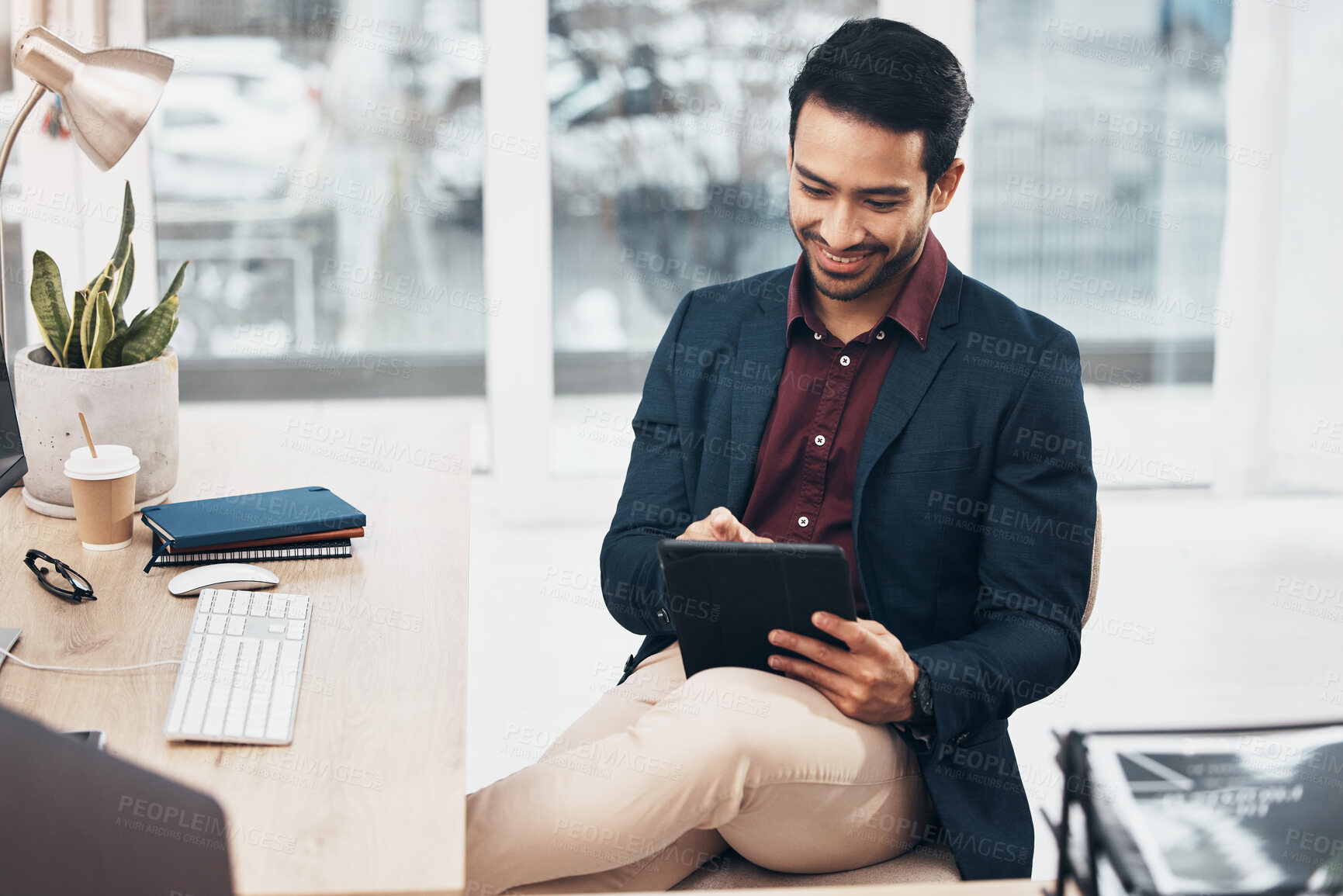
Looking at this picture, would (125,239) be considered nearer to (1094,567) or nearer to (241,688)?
(241,688)

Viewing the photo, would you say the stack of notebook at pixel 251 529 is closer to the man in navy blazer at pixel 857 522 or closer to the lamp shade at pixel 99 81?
the man in navy blazer at pixel 857 522

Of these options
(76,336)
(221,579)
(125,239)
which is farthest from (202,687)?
(125,239)

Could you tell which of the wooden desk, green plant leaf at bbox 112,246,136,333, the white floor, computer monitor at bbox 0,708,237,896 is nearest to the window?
the white floor

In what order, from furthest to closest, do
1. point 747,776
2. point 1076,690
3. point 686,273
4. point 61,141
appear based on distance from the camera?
point 686,273 → point 61,141 → point 1076,690 → point 747,776

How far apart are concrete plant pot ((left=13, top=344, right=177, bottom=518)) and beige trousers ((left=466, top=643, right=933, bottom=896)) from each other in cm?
73

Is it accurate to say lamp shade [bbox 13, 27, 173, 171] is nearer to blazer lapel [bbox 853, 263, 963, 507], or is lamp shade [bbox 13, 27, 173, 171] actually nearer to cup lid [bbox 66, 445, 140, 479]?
cup lid [bbox 66, 445, 140, 479]

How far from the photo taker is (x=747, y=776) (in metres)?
1.11

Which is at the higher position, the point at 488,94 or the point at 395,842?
the point at 488,94

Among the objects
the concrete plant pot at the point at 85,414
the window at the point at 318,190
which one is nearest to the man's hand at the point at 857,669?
the concrete plant pot at the point at 85,414

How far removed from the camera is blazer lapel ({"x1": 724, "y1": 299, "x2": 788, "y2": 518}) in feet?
4.77

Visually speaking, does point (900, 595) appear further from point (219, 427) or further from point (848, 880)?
point (219, 427)

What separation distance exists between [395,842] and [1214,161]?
3663 mm

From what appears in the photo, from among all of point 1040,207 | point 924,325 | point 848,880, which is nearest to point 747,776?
point 848,880

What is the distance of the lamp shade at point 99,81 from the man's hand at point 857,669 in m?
1.00
